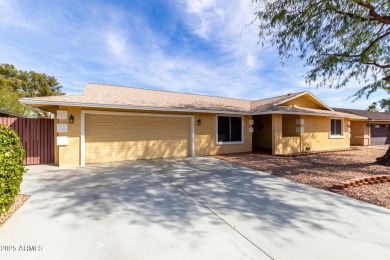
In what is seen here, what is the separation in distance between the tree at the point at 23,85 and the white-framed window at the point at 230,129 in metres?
23.3

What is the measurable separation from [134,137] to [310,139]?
1142cm

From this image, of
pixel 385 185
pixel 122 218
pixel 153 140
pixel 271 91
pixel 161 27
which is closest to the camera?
pixel 122 218

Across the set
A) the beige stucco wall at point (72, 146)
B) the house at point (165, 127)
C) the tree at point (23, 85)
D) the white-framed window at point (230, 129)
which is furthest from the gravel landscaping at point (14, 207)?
the tree at point (23, 85)

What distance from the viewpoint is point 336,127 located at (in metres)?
14.3

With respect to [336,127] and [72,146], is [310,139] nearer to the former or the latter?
[336,127]

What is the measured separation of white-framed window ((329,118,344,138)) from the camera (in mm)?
14005

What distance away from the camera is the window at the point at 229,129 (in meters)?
11.6

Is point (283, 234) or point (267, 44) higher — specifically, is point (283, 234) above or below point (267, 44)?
below

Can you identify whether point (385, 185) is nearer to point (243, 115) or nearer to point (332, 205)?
point (332, 205)

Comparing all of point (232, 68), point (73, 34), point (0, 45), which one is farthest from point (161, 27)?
point (0, 45)

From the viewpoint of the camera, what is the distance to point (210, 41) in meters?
11.4

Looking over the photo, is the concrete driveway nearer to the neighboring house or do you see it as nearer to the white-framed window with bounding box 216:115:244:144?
the white-framed window with bounding box 216:115:244:144

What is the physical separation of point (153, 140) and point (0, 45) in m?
9.26

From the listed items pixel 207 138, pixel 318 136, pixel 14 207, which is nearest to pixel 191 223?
pixel 14 207
